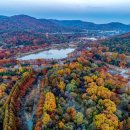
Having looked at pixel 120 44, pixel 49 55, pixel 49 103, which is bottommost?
pixel 49 55

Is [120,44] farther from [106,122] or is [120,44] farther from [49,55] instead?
[106,122]

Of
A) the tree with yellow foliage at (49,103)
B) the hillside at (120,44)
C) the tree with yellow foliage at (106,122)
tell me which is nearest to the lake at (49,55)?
the hillside at (120,44)

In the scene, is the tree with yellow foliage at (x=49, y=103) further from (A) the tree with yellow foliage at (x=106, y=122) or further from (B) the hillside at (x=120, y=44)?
(B) the hillside at (x=120, y=44)

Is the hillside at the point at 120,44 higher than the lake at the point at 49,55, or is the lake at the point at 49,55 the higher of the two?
the hillside at the point at 120,44

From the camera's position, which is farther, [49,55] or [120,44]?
[120,44]

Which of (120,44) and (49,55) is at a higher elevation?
(120,44)

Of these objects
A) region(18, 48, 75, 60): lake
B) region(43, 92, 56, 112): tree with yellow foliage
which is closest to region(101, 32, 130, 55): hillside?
region(18, 48, 75, 60): lake

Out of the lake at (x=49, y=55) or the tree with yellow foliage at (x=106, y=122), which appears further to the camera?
the lake at (x=49, y=55)

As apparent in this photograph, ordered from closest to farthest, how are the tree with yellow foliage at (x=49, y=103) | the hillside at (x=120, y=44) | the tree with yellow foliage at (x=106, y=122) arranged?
the tree with yellow foliage at (x=106, y=122) < the tree with yellow foliage at (x=49, y=103) < the hillside at (x=120, y=44)

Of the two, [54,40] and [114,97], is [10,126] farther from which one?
[54,40]

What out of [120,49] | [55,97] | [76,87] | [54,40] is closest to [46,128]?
[55,97]

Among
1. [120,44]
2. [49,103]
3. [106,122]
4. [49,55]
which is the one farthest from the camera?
[120,44]

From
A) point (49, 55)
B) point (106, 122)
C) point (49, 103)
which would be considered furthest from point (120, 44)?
point (106, 122)
